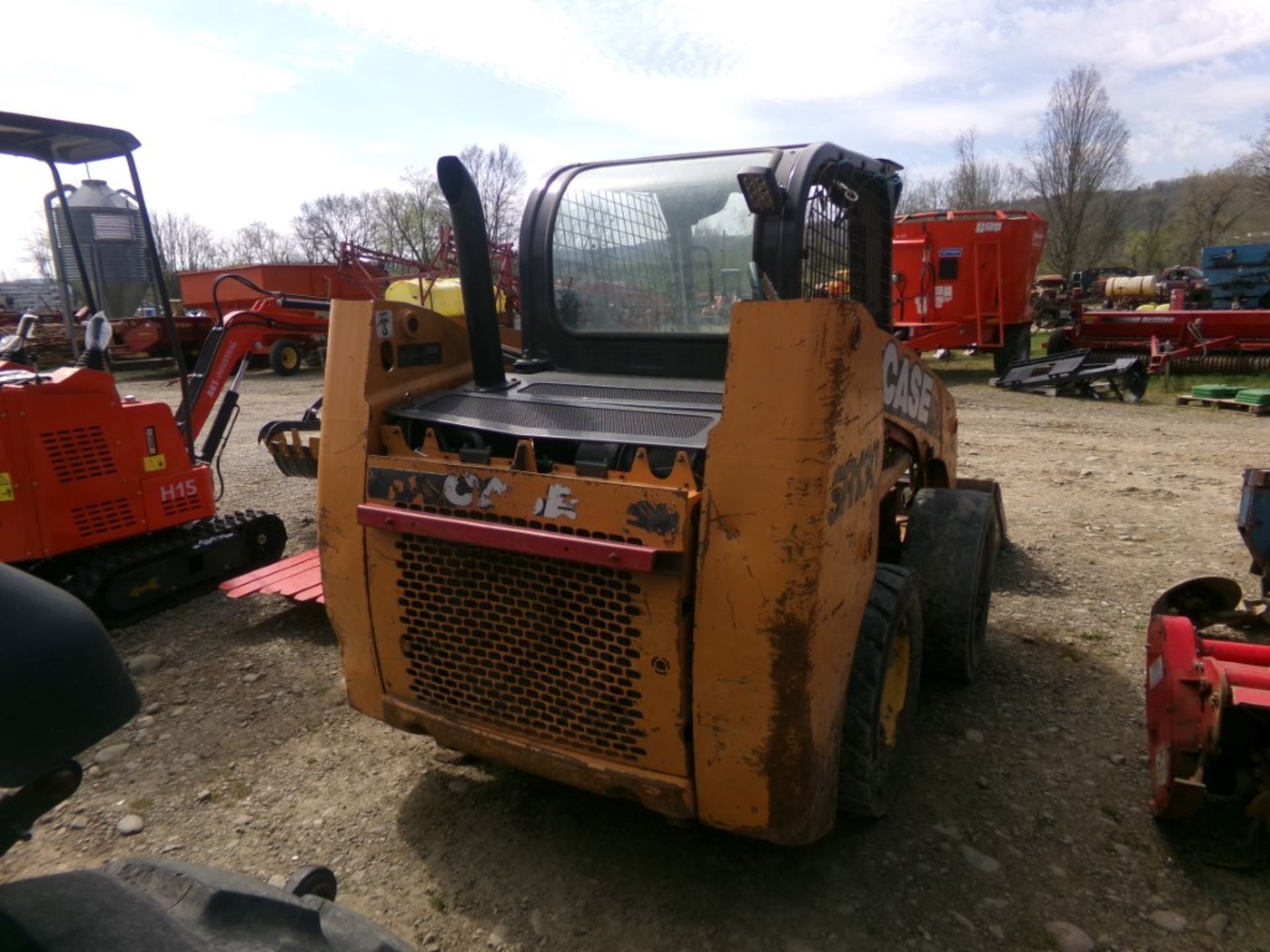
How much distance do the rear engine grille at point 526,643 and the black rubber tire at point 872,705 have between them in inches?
25.2

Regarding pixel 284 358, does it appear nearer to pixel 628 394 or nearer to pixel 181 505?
pixel 181 505

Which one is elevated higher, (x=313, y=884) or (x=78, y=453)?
(x=78, y=453)

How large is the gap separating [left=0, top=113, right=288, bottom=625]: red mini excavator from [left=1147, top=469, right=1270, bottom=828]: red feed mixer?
185 inches

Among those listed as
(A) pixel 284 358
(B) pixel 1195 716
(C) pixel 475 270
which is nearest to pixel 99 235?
(C) pixel 475 270

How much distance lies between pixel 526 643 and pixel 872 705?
1027 millimetres

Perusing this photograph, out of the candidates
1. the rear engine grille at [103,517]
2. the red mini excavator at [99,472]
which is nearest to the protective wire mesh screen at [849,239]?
the red mini excavator at [99,472]

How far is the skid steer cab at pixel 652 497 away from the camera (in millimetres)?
2168

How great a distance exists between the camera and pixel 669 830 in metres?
2.92

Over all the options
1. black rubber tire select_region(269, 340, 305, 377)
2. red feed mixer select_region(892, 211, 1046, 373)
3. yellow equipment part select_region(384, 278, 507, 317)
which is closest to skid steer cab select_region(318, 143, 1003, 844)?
red feed mixer select_region(892, 211, 1046, 373)

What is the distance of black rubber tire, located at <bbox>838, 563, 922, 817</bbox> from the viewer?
2.58 meters

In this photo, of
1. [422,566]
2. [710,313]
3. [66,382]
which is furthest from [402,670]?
[66,382]

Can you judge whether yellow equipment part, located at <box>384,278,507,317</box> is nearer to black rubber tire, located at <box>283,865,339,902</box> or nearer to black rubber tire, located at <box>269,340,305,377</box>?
black rubber tire, located at <box>269,340,305,377</box>

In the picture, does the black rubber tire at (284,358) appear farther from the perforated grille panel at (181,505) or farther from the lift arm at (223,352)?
the perforated grille panel at (181,505)

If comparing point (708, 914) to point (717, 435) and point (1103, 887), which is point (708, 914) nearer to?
point (1103, 887)
